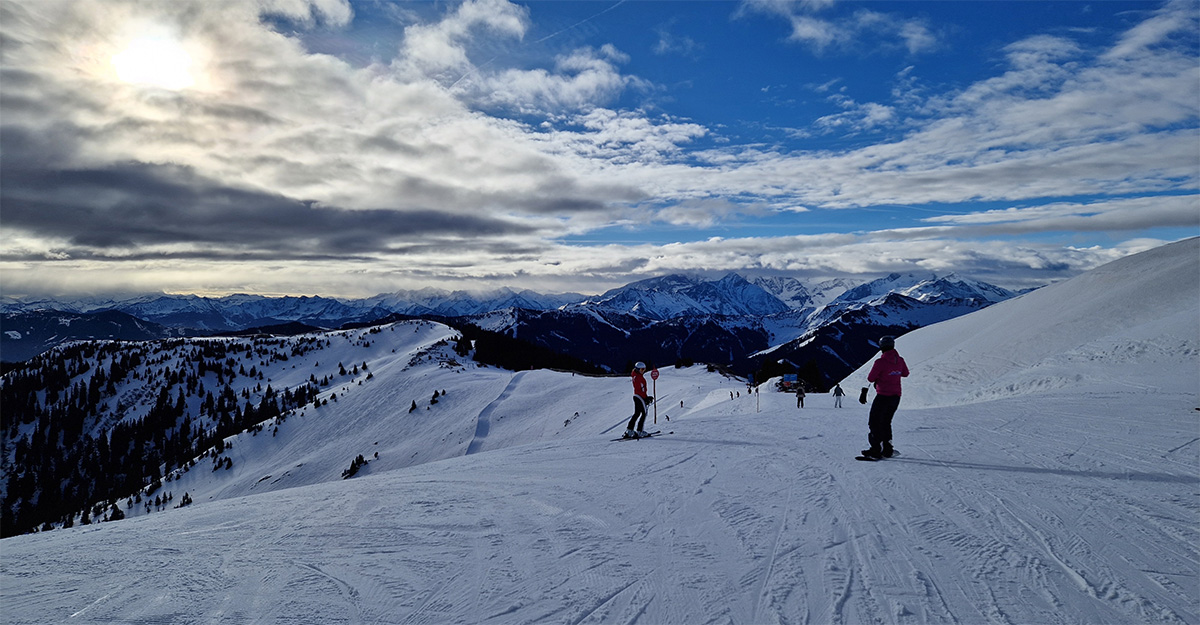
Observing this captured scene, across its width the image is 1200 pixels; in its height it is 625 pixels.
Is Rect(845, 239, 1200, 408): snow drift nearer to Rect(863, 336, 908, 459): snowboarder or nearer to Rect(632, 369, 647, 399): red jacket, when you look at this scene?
Rect(863, 336, 908, 459): snowboarder

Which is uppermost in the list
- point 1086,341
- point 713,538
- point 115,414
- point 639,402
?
point 1086,341

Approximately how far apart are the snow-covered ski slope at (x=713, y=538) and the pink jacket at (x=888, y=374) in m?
1.40

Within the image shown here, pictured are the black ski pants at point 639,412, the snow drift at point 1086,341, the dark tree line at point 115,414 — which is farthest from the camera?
the dark tree line at point 115,414

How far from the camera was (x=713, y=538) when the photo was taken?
20.4 feet

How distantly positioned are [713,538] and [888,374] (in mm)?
6399

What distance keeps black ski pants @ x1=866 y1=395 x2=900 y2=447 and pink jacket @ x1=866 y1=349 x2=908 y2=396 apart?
0.16 m

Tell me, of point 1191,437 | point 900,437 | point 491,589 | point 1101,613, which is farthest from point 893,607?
point 1191,437

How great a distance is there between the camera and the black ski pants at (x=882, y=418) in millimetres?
10258

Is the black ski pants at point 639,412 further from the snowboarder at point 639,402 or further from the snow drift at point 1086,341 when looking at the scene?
the snow drift at point 1086,341

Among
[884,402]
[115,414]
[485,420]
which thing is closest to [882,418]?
[884,402]

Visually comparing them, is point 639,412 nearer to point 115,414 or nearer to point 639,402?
point 639,402

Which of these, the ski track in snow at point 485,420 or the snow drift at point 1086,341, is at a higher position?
the snow drift at point 1086,341

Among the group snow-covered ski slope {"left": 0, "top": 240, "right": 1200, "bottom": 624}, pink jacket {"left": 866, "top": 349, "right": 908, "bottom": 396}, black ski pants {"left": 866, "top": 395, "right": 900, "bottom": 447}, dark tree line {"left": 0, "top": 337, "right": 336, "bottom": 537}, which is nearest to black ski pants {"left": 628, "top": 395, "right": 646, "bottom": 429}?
snow-covered ski slope {"left": 0, "top": 240, "right": 1200, "bottom": 624}

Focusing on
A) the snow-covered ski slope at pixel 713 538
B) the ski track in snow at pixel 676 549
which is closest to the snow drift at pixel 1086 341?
the snow-covered ski slope at pixel 713 538
